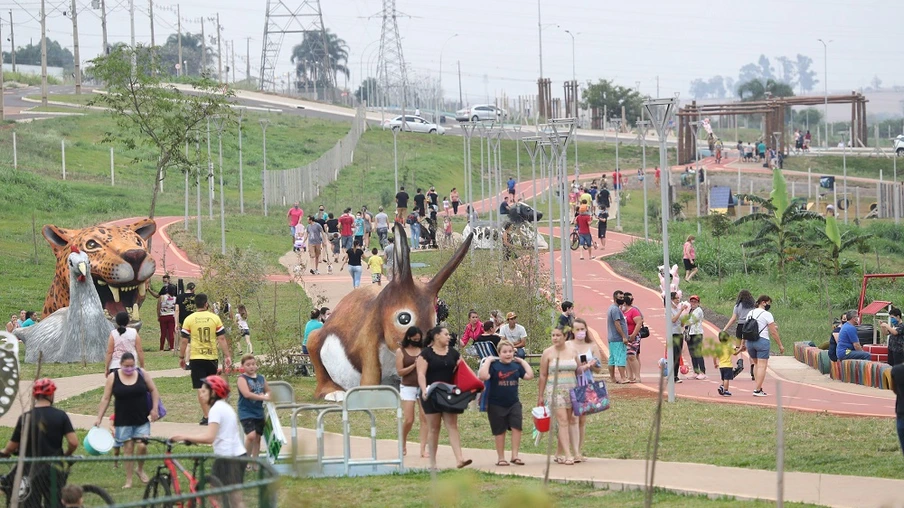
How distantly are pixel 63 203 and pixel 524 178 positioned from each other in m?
31.6

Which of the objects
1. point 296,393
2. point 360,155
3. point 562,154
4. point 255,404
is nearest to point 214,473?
point 255,404

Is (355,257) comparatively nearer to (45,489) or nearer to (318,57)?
(45,489)

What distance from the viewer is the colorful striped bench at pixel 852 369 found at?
21.3 m

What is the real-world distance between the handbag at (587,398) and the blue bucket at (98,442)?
188 inches

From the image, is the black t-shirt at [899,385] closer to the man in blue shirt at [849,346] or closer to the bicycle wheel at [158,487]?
the bicycle wheel at [158,487]

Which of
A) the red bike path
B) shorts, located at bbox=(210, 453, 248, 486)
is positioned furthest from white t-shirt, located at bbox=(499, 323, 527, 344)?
shorts, located at bbox=(210, 453, 248, 486)

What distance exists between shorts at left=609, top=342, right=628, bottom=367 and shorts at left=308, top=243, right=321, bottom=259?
16.4 metres

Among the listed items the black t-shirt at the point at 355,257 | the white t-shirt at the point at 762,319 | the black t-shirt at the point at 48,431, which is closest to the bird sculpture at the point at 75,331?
the black t-shirt at the point at 355,257

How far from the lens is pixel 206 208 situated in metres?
51.7

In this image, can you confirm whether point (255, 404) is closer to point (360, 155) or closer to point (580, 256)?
point (580, 256)

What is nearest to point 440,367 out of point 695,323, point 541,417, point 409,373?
point 409,373

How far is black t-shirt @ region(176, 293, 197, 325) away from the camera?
24188 millimetres

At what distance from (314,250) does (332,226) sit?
132 inches

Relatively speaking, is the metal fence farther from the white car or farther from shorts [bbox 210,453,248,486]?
shorts [bbox 210,453,248,486]
